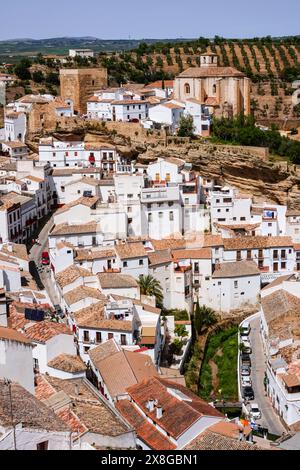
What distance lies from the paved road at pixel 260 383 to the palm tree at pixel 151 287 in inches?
104

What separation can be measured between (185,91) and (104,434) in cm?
2163

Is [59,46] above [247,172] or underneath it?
above

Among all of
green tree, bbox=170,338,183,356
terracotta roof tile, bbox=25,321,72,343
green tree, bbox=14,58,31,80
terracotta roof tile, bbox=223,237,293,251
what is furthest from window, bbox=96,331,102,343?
green tree, bbox=14,58,31,80

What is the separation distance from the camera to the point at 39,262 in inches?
827

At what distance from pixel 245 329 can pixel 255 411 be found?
459 centimetres

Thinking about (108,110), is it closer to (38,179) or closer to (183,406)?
(38,179)

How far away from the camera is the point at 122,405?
12711 mm

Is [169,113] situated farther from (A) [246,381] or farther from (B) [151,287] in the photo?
(A) [246,381]

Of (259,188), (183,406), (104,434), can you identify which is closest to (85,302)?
(183,406)

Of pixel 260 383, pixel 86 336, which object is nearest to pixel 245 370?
pixel 260 383

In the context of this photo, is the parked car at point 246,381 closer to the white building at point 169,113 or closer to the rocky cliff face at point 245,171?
the rocky cliff face at point 245,171

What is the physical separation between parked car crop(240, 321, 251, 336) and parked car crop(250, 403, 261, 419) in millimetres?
3970

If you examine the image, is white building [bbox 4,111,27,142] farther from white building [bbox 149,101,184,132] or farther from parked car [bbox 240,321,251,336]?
parked car [bbox 240,321,251,336]

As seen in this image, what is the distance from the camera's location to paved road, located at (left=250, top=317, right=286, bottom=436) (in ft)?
46.9
